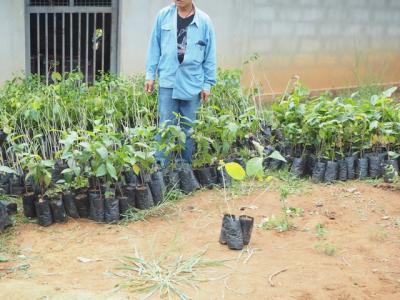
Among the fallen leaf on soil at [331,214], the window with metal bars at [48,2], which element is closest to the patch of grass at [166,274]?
the fallen leaf on soil at [331,214]

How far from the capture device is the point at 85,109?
6.07 meters

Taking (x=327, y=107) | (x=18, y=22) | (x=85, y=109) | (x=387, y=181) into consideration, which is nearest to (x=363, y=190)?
(x=387, y=181)

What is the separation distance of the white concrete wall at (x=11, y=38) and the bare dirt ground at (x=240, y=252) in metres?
3.02

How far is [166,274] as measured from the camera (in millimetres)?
4059

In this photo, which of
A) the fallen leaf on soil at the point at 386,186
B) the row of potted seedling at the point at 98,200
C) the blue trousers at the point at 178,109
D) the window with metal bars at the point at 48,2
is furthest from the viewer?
the window with metal bars at the point at 48,2

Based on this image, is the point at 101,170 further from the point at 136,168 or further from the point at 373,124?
the point at 373,124

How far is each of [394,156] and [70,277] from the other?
3.61m

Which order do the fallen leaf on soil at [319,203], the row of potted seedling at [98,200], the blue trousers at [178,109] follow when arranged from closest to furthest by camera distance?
the row of potted seedling at [98,200] → the fallen leaf on soil at [319,203] → the blue trousers at [178,109]

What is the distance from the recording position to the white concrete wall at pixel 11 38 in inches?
285

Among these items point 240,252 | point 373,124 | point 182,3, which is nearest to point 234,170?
point 240,252

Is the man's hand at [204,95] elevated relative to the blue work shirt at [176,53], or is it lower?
lower

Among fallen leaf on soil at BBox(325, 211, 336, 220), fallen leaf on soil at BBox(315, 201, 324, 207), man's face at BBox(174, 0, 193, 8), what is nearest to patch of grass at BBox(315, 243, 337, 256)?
fallen leaf on soil at BBox(325, 211, 336, 220)

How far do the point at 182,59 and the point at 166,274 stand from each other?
238 centimetres

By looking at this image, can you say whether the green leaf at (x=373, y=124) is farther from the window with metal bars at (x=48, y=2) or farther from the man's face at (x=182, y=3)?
the window with metal bars at (x=48, y=2)
